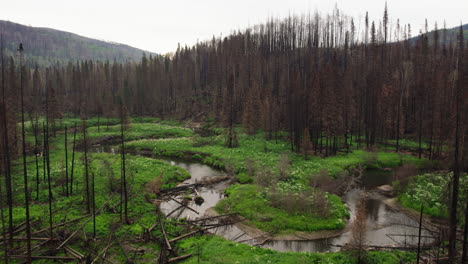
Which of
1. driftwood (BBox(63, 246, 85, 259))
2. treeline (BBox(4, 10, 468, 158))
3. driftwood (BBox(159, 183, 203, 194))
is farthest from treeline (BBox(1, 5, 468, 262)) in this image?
driftwood (BBox(159, 183, 203, 194))

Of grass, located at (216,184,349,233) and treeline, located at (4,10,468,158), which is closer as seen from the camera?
grass, located at (216,184,349,233)

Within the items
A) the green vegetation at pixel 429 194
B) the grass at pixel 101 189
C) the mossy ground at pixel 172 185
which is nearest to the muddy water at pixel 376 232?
the mossy ground at pixel 172 185

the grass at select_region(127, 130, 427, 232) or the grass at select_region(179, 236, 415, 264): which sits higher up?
the grass at select_region(127, 130, 427, 232)

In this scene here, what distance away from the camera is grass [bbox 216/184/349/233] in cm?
2447

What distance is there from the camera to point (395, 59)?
85375mm

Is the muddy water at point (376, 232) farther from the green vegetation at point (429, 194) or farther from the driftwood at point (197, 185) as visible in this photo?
the driftwood at point (197, 185)

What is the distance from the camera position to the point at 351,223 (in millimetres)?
25547

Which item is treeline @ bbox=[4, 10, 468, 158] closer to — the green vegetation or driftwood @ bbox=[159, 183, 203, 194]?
the green vegetation

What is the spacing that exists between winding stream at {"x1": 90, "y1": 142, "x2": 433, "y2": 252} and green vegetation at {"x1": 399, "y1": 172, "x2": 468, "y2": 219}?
6.48 feet

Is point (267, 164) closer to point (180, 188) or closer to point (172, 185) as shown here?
point (180, 188)

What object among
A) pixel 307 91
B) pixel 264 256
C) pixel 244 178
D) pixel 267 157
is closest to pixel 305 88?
pixel 307 91

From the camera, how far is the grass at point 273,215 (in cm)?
2447

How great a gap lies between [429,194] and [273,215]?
50.2 ft

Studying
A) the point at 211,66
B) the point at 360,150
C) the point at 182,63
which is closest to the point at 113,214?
the point at 360,150
